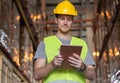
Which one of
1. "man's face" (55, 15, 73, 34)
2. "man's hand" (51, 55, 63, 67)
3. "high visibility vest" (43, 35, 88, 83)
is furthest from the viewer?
"man's face" (55, 15, 73, 34)

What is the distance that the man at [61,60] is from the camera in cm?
302

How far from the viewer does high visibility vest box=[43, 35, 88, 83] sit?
3.14m

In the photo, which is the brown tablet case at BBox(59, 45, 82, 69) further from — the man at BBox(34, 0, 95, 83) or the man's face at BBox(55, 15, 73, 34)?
the man's face at BBox(55, 15, 73, 34)

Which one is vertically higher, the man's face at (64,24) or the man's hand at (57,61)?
the man's face at (64,24)

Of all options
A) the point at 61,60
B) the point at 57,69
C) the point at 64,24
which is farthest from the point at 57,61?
the point at 64,24

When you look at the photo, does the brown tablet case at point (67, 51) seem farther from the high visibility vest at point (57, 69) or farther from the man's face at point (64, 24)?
the man's face at point (64, 24)

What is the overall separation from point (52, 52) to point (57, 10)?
0.45m

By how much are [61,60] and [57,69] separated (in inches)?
7.6

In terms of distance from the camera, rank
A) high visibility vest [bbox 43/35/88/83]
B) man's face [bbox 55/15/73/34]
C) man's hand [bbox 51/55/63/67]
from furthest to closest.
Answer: man's face [bbox 55/15/73/34] → high visibility vest [bbox 43/35/88/83] → man's hand [bbox 51/55/63/67]

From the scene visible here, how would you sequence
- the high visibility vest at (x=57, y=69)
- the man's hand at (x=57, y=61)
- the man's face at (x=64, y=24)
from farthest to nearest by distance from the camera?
the man's face at (x=64, y=24)
the high visibility vest at (x=57, y=69)
the man's hand at (x=57, y=61)

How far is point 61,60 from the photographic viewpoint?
118 inches

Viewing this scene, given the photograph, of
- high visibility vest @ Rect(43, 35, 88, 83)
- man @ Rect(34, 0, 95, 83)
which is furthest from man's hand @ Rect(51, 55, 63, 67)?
high visibility vest @ Rect(43, 35, 88, 83)

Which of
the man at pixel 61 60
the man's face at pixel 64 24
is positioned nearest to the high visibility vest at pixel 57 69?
the man at pixel 61 60

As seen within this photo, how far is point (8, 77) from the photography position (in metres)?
9.84
